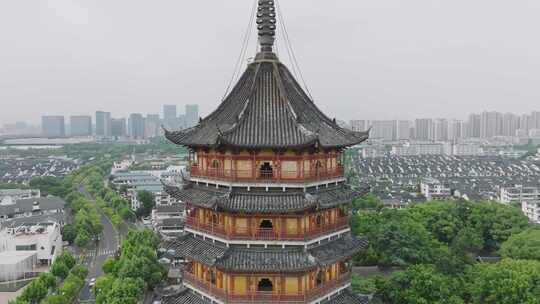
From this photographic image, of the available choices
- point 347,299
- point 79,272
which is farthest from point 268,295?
point 79,272

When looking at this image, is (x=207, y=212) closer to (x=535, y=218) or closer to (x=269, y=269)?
(x=269, y=269)

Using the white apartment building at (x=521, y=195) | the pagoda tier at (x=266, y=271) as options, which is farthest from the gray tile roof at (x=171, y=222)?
the white apartment building at (x=521, y=195)

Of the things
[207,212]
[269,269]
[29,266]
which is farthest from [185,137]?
[29,266]

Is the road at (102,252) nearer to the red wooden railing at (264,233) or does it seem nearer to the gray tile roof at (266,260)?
the red wooden railing at (264,233)

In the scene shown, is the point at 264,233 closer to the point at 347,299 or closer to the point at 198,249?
the point at 198,249

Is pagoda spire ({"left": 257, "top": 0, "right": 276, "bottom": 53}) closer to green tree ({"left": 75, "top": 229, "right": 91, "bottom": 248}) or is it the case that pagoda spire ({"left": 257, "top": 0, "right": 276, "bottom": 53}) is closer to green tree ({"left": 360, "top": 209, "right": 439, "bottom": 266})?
green tree ({"left": 360, "top": 209, "right": 439, "bottom": 266})
